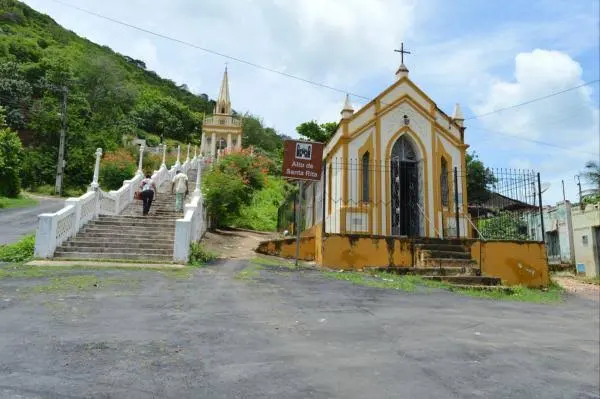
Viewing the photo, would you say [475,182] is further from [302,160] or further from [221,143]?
[221,143]

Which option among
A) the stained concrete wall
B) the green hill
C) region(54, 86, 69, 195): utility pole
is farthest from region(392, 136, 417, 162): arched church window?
the green hill

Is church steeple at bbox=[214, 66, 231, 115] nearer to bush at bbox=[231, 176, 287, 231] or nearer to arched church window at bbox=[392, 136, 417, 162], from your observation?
bush at bbox=[231, 176, 287, 231]

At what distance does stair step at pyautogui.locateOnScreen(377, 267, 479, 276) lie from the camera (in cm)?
1120

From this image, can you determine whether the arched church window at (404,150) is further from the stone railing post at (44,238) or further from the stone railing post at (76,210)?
the stone railing post at (44,238)

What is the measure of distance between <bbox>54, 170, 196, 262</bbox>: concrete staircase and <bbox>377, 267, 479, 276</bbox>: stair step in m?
5.66

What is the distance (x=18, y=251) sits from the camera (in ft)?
37.0

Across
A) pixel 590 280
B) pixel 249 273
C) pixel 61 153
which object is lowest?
pixel 590 280

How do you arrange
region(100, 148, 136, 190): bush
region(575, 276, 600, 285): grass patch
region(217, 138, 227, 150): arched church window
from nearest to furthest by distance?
region(575, 276, 600, 285): grass patch
region(100, 148, 136, 190): bush
region(217, 138, 227, 150): arched church window

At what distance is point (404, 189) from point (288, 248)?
4.67 metres

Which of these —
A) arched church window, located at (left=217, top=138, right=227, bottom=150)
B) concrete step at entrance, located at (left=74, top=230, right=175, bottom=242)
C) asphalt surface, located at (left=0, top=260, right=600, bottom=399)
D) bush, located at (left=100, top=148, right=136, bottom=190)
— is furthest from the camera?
arched church window, located at (left=217, top=138, right=227, bottom=150)

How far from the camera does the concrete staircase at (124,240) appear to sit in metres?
12.0

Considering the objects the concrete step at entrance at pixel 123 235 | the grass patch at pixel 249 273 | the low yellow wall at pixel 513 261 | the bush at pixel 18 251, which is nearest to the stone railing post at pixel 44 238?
the bush at pixel 18 251

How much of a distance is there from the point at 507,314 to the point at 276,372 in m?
4.95

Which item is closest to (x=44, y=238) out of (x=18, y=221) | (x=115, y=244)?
(x=115, y=244)
